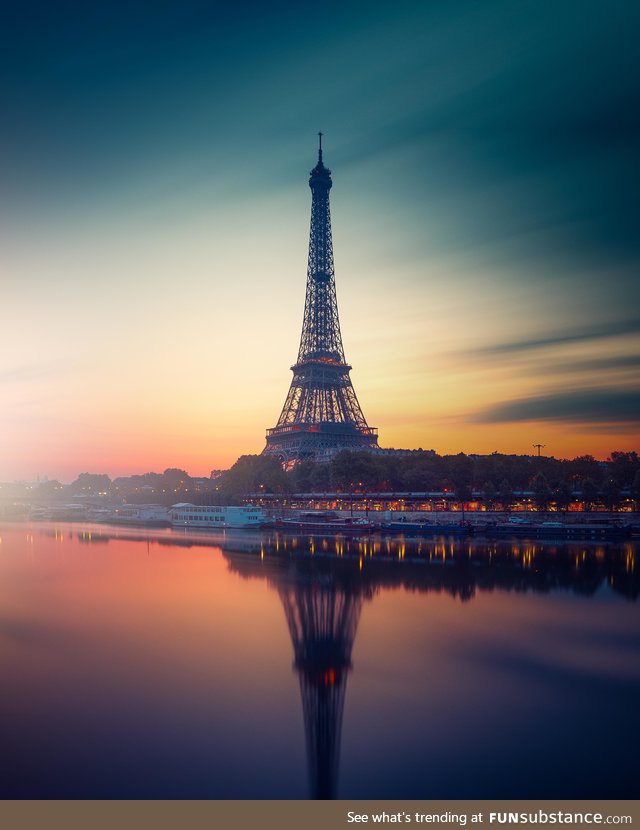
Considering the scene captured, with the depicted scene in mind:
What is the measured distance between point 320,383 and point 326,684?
238 feet

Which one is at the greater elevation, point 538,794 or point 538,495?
point 538,495

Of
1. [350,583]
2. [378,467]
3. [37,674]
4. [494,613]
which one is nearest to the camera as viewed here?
[37,674]

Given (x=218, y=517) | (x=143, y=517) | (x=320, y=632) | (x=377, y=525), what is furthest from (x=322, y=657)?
(x=143, y=517)

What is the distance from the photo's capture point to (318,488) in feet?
254

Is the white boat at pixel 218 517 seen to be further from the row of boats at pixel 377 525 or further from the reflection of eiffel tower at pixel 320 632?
the reflection of eiffel tower at pixel 320 632

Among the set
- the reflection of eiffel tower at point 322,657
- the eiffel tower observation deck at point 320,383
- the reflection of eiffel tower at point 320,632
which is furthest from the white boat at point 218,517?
the reflection of eiffel tower at point 322,657

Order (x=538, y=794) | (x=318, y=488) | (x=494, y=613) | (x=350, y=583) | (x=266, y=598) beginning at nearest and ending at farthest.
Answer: (x=538, y=794), (x=494, y=613), (x=266, y=598), (x=350, y=583), (x=318, y=488)

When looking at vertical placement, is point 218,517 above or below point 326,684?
above

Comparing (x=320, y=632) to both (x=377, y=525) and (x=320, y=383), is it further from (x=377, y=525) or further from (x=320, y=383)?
(x=320, y=383)

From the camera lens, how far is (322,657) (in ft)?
65.2

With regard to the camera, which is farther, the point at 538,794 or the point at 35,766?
the point at 35,766

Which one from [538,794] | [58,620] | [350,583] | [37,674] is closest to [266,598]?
[350,583]

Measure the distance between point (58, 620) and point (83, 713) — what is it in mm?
11949
